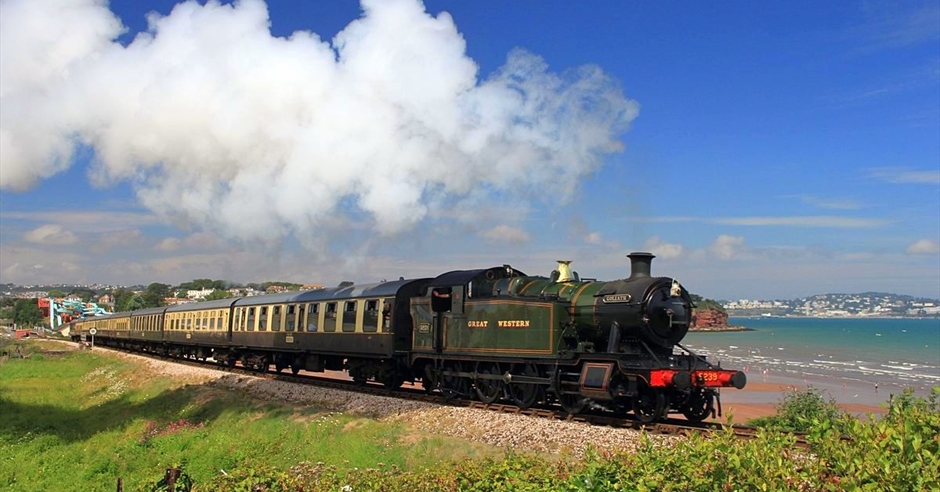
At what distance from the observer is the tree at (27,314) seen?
163m

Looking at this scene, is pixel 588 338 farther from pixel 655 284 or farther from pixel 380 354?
pixel 380 354

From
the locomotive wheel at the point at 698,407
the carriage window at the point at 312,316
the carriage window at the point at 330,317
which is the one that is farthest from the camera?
the carriage window at the point at 312,316

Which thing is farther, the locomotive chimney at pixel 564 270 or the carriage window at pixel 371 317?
the carriage window at pixel 371 317

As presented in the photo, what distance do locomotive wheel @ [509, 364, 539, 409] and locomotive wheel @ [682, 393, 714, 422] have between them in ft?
10.7

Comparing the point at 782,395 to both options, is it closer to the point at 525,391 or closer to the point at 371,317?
the point at 371,317

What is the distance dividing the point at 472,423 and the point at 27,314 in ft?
591

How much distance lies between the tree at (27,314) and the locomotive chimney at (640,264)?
176 meters

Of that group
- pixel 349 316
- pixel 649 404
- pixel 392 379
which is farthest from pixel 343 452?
pixel 349 316

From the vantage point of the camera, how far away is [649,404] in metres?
15.0

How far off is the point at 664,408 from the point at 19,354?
201 ft

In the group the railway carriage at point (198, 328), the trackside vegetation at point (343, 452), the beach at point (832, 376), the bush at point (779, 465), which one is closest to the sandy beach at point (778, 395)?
the beach at point (832, 376)

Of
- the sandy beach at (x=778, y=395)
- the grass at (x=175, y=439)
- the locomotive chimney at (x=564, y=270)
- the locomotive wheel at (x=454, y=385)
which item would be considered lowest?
the sandy beach at (x=778, y=395)

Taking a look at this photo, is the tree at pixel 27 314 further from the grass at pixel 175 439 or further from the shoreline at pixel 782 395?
the shoreline at pixel 782 395

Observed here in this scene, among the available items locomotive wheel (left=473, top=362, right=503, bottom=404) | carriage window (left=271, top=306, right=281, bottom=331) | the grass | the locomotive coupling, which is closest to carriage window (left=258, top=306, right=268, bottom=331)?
carriage window (left=271, top=306, right=281, bottom=331)
